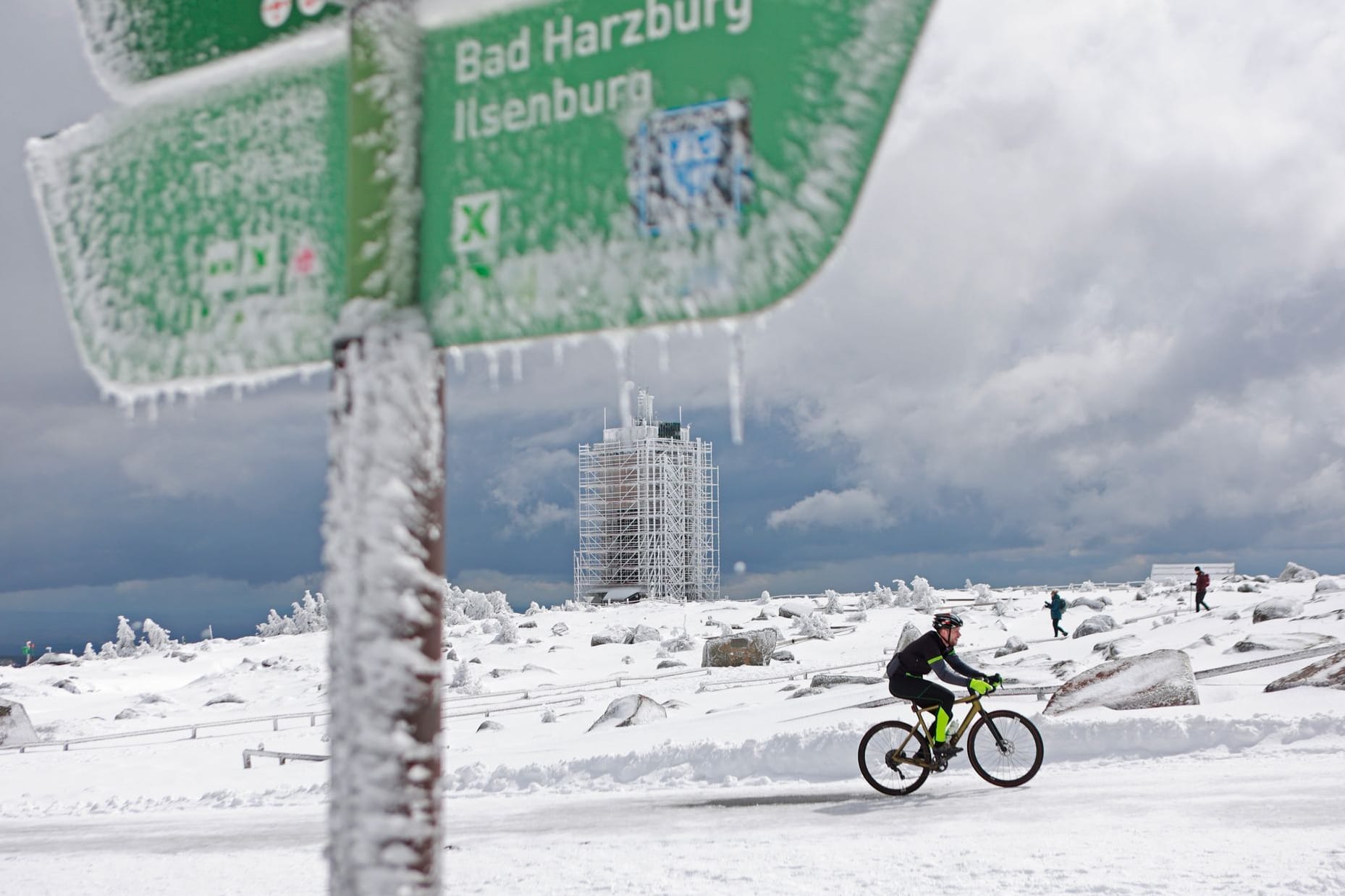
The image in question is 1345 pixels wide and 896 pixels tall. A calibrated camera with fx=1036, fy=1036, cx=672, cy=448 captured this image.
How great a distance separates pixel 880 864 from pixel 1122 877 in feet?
5.57

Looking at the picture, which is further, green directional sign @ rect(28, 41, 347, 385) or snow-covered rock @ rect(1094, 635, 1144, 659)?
snow-covered rock @ rect(1094, 635, 1144, 659)

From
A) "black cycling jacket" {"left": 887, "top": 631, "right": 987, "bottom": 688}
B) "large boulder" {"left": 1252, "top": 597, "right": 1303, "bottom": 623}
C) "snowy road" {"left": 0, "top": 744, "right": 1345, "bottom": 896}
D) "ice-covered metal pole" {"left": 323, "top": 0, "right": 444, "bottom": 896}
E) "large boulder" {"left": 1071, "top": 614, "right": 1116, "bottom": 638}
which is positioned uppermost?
Answer: "ice-covered metal pole" {"left": 323, "top": 0, "right": 444, "bottom": 896}

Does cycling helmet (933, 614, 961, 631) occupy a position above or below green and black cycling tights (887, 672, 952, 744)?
above

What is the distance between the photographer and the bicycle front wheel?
1052 cm

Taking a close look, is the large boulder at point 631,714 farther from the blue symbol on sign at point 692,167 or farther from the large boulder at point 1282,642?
the blue symbol on sign at point 692,167

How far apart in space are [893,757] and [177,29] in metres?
9.81

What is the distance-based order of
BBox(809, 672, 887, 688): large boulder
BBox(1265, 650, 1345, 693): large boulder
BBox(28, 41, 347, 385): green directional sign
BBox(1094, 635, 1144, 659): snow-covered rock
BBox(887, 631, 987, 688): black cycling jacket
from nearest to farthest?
BBox(28, 41, 347, 385): green directional sign
BBox(887, 631, 987, 688): black cycling jacket
BBox(1265, 650, 1345, 693): large boulder
BBox(809, 672, 887, 688): large boulder
BBox(1094, 635, 1144, 659): snow-covered rock

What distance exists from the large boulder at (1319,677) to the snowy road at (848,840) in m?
2.19

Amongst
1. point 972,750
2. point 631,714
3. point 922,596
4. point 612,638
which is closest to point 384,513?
point 972,750

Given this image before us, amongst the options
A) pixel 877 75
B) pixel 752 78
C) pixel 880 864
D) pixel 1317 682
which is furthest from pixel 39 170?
pixel 1317 682

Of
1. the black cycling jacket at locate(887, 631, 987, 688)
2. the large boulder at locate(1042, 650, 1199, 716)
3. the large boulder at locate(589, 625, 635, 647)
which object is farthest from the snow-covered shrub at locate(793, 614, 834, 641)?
the black cycling jacket at locate(887, 631, 987, 688)

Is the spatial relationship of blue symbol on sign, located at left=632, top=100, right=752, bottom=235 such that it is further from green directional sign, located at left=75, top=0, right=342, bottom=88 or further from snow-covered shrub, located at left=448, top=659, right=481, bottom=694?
snow-covered shrub, located at left=448, top=659, right=481, bottom=694

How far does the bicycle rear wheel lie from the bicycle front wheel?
1.78 ft

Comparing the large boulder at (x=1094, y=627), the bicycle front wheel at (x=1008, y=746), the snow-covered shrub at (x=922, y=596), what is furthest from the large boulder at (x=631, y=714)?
the snow-covered shrub at (x=922, y=596)
